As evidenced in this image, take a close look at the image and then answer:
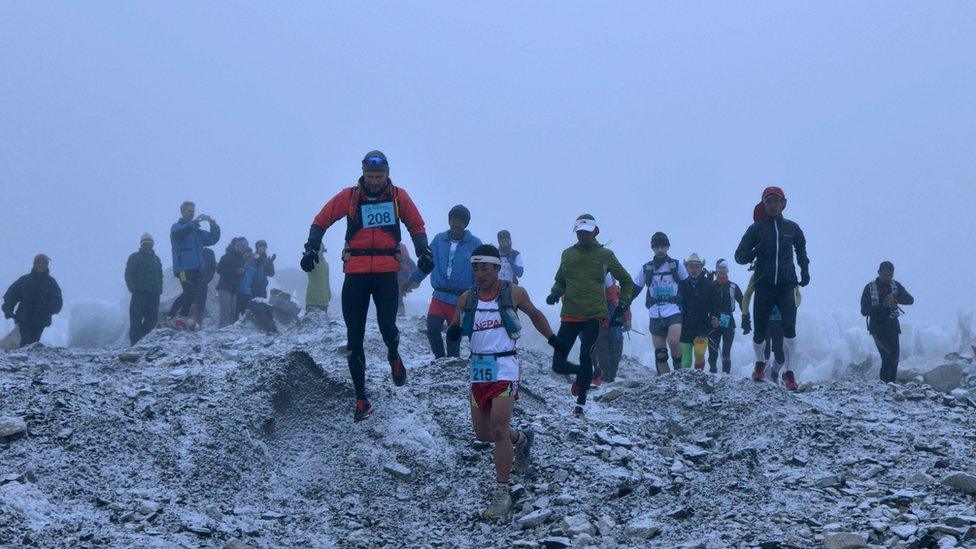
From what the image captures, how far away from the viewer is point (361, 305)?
9102 millimetres

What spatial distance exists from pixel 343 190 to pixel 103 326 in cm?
2316

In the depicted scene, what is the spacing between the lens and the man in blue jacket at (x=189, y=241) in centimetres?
1728

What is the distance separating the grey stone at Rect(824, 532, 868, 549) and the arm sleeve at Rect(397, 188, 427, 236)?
15.2ft

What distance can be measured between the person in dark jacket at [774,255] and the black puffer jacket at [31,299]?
1148 cm

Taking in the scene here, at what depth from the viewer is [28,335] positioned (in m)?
16.5

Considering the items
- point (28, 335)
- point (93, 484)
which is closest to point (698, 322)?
point (93, 484)

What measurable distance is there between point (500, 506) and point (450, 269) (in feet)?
15.5

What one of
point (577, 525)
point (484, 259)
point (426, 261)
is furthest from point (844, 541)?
point (426, 261)

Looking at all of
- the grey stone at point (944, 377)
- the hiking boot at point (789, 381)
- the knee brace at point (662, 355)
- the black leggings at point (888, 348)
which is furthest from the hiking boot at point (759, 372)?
the grey stone at point (944, 377)

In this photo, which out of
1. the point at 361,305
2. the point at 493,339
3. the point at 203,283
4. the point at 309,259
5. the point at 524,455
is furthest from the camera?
the point at 203,283

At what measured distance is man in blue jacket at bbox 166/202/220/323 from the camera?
17281 mm

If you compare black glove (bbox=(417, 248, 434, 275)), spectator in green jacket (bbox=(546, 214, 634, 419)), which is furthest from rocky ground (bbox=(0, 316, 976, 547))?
black glove (bbox=(417, 248, 434, 275))

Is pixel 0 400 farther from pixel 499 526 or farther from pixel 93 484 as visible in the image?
pixel 499 526

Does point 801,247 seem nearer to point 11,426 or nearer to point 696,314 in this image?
point 696,314
